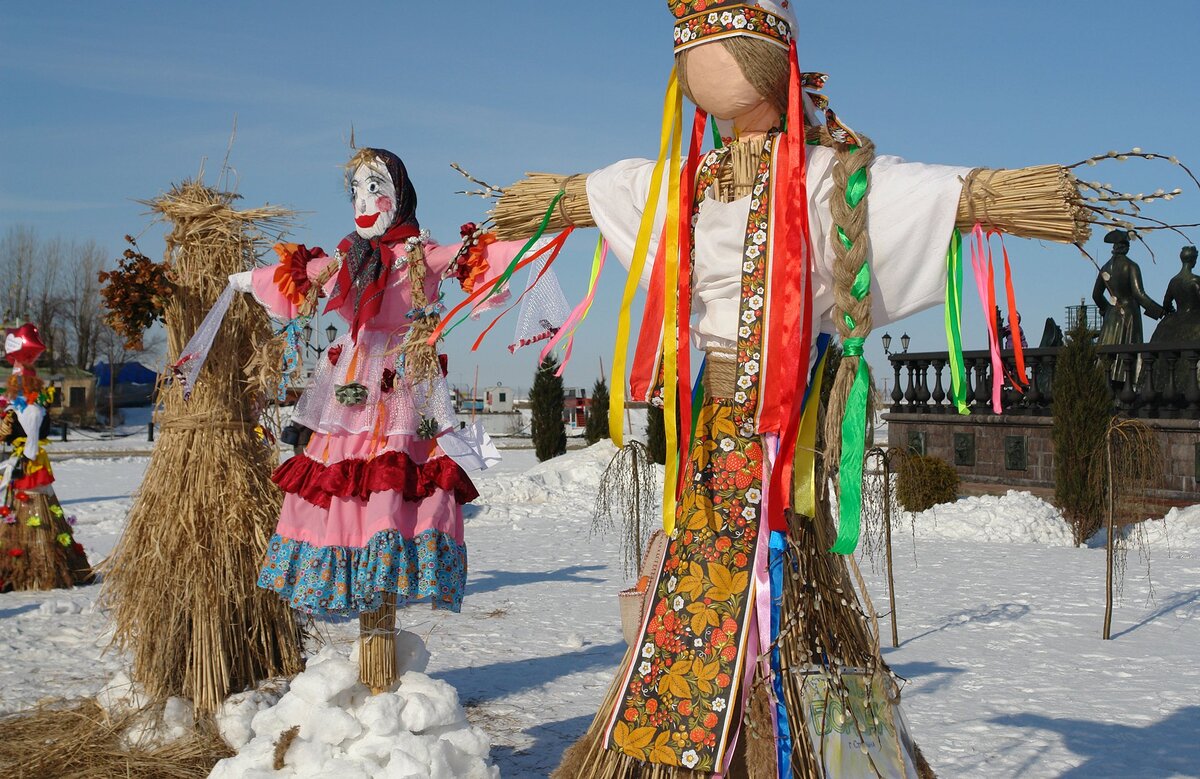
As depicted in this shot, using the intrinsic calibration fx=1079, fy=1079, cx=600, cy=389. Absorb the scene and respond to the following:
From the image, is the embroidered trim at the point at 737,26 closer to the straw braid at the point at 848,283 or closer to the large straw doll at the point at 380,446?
the straw braid at the point at 848,283

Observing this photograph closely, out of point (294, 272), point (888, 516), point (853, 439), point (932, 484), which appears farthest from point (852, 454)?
point (932, 484)

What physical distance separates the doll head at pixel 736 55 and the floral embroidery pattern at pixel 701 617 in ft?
2.78

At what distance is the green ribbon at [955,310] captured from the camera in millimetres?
2797

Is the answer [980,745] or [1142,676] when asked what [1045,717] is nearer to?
[980,745]

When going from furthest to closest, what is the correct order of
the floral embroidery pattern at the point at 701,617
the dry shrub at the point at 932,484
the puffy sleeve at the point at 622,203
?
the dry shrub at the point at 932,484 < the puffy sleeve at the point at 622,203 < the floral embroidery pattern at the point at 701,617

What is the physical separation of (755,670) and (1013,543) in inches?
442

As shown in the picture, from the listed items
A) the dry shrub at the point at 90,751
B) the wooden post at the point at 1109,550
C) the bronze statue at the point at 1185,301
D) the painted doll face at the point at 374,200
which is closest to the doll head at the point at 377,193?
the painted doll face at the point at 374,200

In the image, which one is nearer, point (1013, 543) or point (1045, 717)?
point (1045, 717)

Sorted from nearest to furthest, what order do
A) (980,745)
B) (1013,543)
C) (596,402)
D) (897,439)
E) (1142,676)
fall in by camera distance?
1. (980,745)
2. (1142,676)
3. (1013,543)
4. (897,439)
5. (596,402)

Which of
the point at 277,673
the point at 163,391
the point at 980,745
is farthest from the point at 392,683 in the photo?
the point at 980,745

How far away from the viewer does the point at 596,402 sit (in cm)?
2127

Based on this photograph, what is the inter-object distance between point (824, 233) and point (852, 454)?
61 cm

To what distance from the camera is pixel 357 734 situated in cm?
376

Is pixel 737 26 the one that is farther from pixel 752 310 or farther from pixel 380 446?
pixel 380 446
